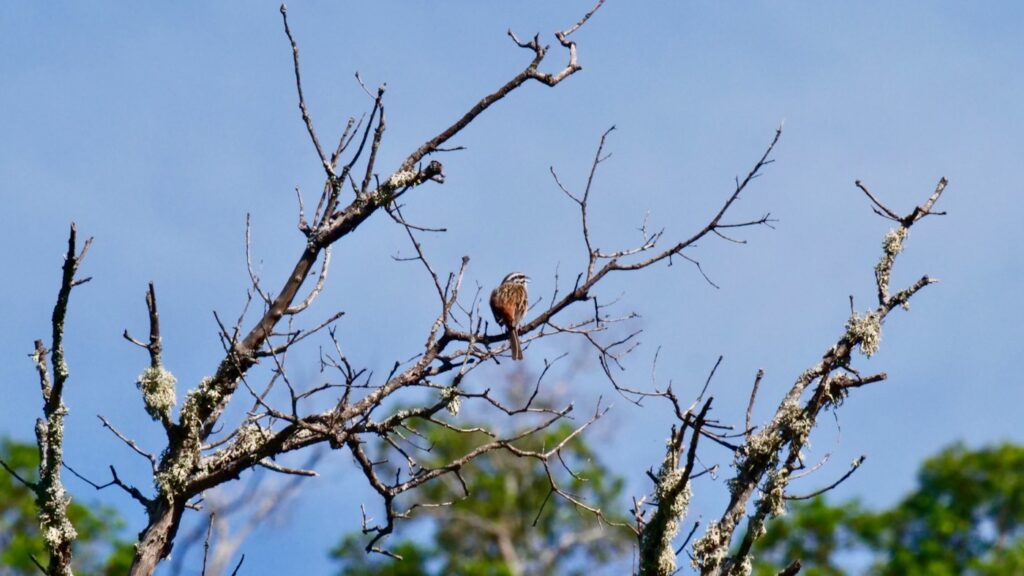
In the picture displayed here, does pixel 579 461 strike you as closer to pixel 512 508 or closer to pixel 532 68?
pixel 512 508

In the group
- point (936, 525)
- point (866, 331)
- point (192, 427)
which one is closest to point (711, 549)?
point (866, 331)

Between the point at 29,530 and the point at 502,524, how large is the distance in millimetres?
12670

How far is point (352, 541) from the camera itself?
3162cm

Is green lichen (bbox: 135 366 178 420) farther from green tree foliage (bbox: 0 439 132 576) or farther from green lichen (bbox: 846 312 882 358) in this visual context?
green tree foliage (bbox: 0 439 132 576)

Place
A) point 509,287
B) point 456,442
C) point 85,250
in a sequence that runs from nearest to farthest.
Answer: point 85,250, point 509,287, point 456,442

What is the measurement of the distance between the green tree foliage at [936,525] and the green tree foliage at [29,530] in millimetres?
15345

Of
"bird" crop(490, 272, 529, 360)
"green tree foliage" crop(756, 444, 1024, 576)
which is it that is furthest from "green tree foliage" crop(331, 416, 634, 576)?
"bird" crop(490, 272, 529, 360)

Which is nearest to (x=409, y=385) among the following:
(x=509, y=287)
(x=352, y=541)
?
(x=509, y=287)

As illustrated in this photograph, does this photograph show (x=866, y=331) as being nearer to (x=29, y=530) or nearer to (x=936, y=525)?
(x=29, y=530)

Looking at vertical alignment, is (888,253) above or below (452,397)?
above

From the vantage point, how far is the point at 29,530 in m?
23.9

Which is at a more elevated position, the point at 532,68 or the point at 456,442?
the point at 456,442

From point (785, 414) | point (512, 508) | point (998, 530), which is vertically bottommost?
point (785, 414)

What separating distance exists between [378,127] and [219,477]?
1664 millimetres
